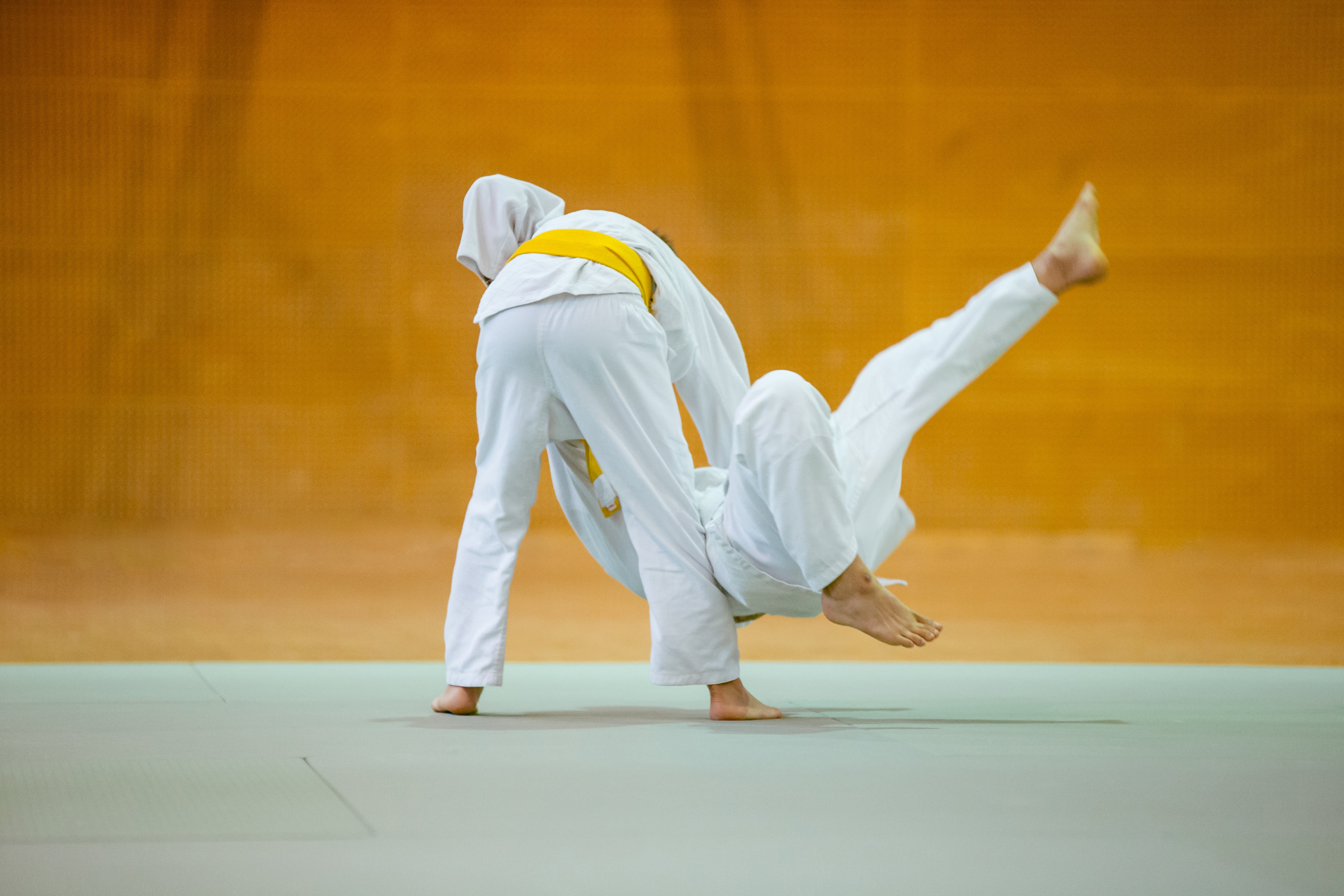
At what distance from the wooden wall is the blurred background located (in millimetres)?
10

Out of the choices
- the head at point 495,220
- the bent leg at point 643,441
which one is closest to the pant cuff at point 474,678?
the bent leg at point 643,441

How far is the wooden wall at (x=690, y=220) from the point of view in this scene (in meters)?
4.05

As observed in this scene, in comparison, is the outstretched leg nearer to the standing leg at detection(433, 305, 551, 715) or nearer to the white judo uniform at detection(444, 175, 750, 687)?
the white judo uniform at detection(444, 175, 750, 687)

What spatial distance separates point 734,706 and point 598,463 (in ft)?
1.56

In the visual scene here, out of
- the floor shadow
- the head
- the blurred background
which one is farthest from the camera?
the blurred background

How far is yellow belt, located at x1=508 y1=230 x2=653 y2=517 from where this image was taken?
84.5 inches

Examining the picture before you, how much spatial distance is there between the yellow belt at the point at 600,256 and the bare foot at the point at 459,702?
38cm

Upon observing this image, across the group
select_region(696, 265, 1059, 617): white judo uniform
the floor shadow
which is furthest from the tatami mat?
select_region(696, 265, 1059, 617): white judo uniform

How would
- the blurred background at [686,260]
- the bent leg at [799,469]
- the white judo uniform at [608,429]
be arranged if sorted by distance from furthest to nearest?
the blurred background at [686,260], the white judo uniform at [608,429], the bent leg at [799,469]

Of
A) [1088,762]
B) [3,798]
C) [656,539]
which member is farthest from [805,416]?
[3,798]

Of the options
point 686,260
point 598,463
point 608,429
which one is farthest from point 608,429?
point 686,260

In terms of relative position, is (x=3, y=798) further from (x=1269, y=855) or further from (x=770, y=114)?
(x=770, y=114)

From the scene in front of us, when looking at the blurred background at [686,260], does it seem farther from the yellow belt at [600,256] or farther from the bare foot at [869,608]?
the bare foot at [869,608]

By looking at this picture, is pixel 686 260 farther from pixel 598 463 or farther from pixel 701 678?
pixel 701 678
